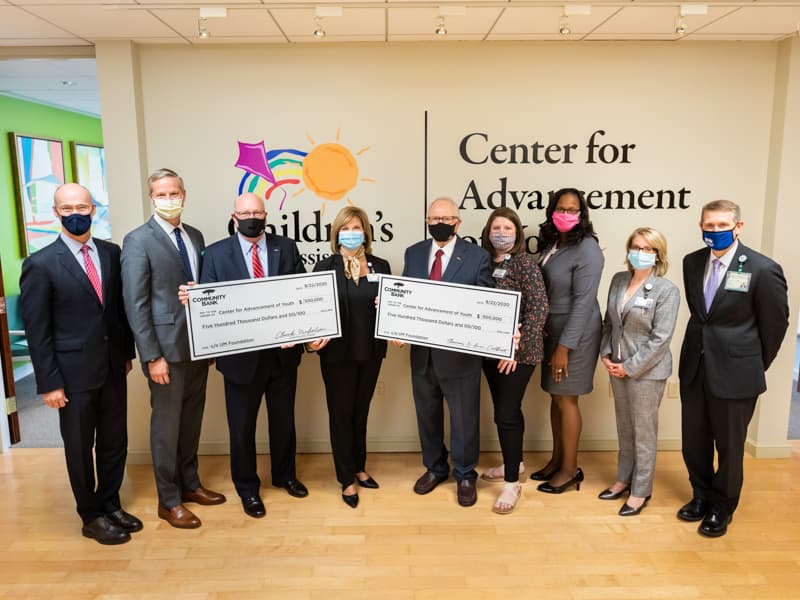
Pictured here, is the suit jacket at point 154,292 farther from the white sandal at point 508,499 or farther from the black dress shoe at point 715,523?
the black dress shoe at point 715,523

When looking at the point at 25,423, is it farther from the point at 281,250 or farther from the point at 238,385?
the point at 281,250

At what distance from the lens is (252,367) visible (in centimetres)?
298

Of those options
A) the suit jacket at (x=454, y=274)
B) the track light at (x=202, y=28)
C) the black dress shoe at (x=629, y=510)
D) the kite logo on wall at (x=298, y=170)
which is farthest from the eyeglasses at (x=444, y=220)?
the black dress shoe at (x=629, y=510)

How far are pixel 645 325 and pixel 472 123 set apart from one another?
1.65m

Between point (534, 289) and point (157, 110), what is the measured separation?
2573 mm

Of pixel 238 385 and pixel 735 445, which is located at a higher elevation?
pixel 238 385

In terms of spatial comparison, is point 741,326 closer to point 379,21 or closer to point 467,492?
point 467,492

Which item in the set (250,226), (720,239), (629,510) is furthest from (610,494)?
(250,226)

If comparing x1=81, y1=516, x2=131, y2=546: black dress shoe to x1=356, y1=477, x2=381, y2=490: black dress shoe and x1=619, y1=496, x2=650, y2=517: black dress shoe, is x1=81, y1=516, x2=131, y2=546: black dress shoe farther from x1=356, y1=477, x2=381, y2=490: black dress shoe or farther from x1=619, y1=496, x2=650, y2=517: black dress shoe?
x1=619, y1=496, x2=650, y2=517: black dress shoe

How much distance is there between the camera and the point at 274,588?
250 cm

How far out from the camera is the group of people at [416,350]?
2734 mm

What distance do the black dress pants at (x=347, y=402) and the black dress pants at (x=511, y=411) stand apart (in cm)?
71

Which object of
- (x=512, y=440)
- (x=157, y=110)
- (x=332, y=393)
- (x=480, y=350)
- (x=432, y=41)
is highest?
(x=432, y=41)

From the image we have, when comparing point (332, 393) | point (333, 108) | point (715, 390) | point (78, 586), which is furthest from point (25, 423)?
point (715, 390)
